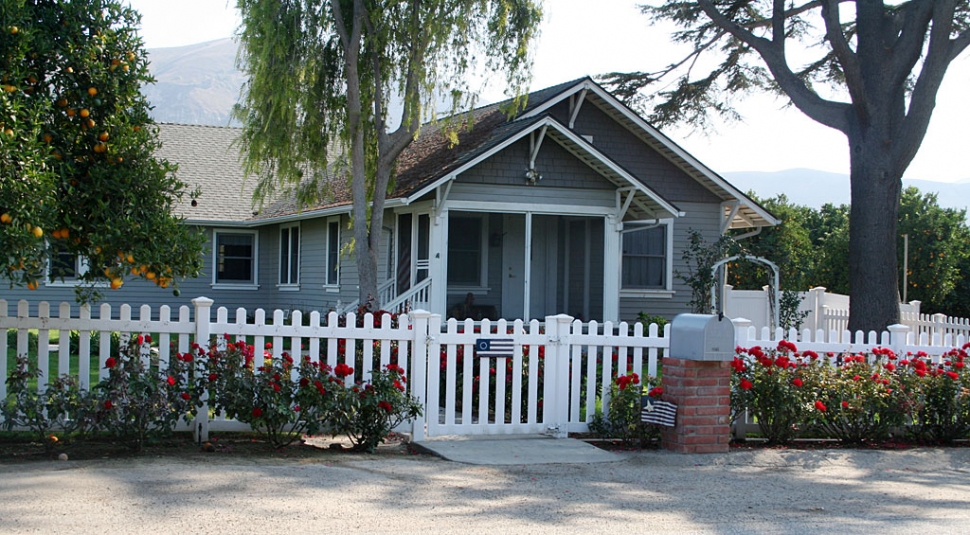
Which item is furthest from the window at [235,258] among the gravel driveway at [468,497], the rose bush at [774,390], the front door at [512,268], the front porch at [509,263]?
the rose bush at [774,390]

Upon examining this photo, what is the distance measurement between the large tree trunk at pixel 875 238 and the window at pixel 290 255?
13827 millimetres

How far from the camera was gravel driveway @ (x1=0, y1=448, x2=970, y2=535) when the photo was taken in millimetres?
A: 6180

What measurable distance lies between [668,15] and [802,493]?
13.2 m

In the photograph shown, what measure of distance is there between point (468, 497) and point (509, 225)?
13200 mm

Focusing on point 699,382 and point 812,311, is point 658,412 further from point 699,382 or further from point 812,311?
Result: point 812,311

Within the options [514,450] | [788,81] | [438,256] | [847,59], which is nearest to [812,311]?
[788,81]

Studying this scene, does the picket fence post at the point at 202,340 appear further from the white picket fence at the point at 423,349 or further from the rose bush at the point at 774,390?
the rose bush at the point at 774,390

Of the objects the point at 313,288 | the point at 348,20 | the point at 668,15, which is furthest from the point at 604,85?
the point at 313,288

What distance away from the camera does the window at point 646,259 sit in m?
21.6

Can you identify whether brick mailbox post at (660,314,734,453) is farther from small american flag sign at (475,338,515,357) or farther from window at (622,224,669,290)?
window at (622,224,669,290)

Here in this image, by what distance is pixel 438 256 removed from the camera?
1709 centimetres

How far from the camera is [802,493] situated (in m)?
7.75

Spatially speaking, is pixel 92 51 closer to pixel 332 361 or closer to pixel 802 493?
pixel 332 361

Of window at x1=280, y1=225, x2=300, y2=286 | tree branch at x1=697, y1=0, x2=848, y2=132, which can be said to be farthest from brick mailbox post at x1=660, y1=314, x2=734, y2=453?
window at x1=280, y1=225, x2=300, y2=286
